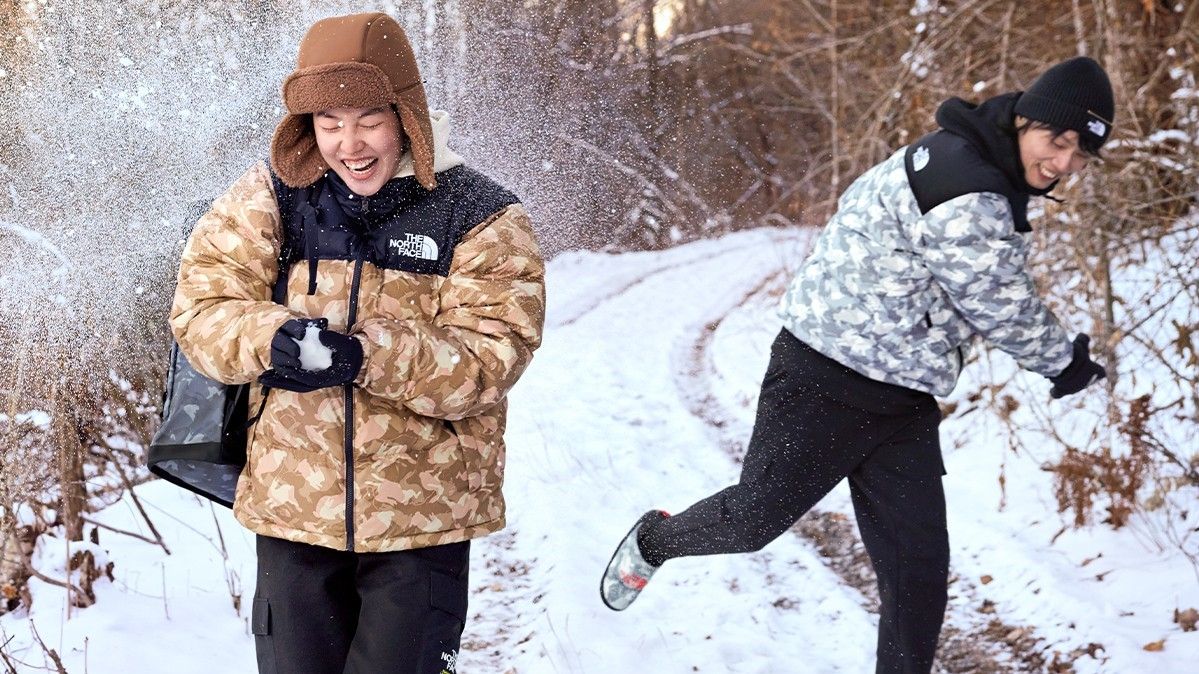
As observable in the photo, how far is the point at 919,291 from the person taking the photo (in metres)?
3.03

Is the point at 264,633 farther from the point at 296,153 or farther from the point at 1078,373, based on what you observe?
the point at 1078,373

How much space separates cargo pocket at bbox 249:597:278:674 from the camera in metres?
2.28

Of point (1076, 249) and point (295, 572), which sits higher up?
point (1076, 249)

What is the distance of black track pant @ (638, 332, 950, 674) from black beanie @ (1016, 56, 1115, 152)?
2.73 feet

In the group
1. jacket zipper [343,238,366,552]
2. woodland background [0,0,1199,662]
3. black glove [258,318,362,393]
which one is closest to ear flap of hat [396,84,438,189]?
jacket zipper [343,238,366,552]

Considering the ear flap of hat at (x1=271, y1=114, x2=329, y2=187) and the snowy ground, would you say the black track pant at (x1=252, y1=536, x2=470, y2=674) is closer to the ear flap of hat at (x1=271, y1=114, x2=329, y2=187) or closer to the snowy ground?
the ear flap of hat at (x1=271, y1=114, x2=329, y2=187)

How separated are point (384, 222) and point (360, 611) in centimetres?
82

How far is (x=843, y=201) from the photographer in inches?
129

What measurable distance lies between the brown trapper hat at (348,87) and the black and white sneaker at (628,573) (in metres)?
1.70

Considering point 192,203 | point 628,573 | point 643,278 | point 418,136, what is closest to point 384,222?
point 418,136

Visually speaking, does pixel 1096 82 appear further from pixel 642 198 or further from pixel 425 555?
pixel 642 198

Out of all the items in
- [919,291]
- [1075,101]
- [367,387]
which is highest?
[1075,101]

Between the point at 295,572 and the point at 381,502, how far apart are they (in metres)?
0.25

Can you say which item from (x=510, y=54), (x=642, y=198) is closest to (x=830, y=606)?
(x=510, y=54)
